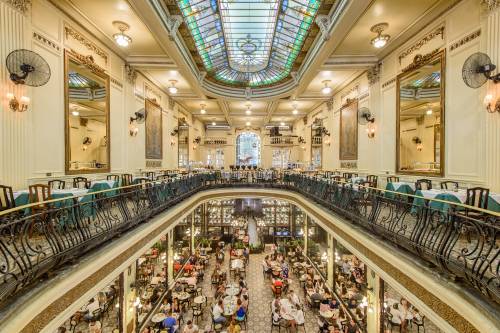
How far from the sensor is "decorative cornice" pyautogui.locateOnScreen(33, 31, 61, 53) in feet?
16.6

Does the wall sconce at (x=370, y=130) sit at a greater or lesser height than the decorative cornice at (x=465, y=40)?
lesser

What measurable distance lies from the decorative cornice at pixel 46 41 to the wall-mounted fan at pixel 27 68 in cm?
98

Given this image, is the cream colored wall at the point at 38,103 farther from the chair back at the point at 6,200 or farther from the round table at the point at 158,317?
the round table at the point at 158,317

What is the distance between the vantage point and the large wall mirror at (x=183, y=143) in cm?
1411

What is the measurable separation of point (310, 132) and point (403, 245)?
494 inches

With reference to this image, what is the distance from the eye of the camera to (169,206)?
7.30 meters

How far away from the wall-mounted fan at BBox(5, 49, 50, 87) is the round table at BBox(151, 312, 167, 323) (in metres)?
6.77

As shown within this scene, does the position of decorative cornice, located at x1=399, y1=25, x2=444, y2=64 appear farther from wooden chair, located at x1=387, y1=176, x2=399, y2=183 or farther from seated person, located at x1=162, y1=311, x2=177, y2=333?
seated person, located at x1=162, y1=311, x2=177, y2=333

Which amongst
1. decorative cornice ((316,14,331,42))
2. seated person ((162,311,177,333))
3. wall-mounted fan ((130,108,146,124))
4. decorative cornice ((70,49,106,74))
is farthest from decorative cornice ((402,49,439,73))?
seated person ((162,311,177,333))

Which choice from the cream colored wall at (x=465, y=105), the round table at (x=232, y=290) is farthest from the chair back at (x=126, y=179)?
the cream colored wall at (x=465, y=105)

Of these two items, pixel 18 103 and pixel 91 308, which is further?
pixel 91 308

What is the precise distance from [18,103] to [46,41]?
167 centimetres

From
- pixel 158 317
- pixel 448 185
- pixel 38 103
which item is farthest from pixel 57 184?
pixel 448 185

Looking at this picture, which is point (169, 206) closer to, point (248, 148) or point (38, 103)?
point (38, 103)
